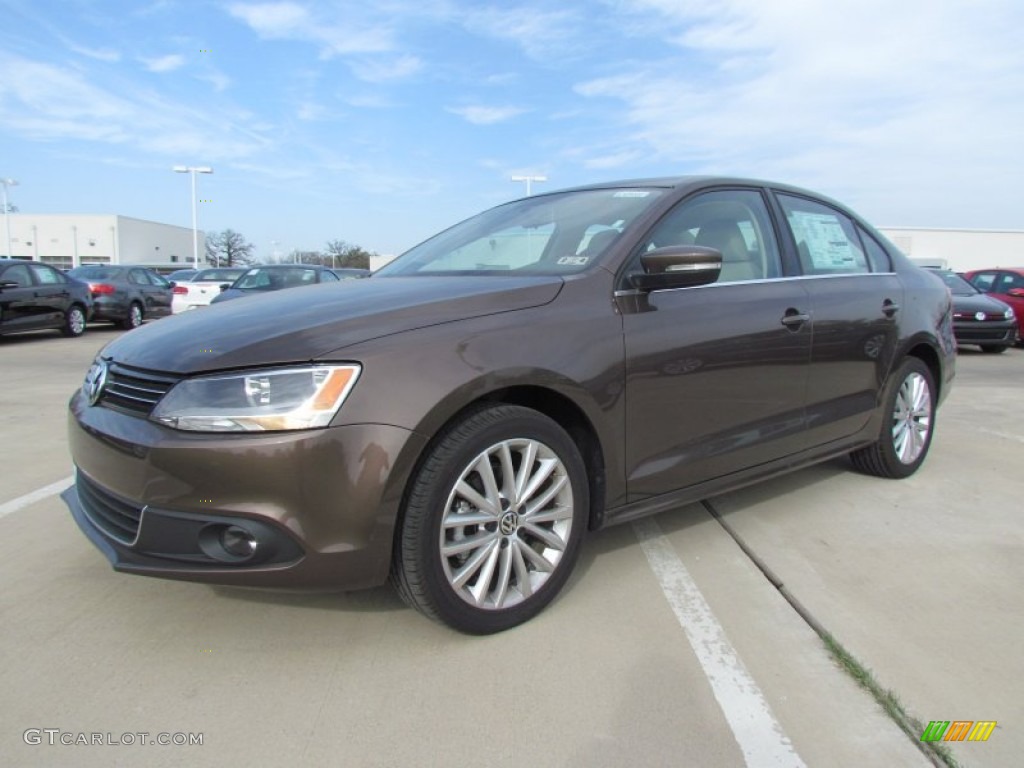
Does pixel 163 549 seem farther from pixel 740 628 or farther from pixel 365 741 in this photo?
pixel 740 628

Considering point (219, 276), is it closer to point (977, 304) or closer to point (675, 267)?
point (977, 304)

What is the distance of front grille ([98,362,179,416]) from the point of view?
2.16 m

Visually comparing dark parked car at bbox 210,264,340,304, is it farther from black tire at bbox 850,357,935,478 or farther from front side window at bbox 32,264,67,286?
black tire at bbox 850,357,935,478

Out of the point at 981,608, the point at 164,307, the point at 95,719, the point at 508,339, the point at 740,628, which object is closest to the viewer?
the point at 95,719

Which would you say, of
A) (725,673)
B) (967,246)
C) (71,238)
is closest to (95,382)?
(725,673)

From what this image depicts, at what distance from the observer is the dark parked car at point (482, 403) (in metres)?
2.03

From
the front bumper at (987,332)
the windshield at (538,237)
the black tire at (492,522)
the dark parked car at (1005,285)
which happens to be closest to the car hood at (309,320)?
the windshield at (538,237)

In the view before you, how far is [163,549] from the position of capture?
2068mm

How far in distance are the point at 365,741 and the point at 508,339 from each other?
126 cm

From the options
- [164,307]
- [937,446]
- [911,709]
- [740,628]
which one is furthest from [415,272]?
[164,307]

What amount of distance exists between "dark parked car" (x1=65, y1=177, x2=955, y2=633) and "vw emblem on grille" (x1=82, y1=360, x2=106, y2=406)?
13 millimetres

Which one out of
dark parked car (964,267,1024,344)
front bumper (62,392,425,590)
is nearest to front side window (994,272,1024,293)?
dark parked car (964,267,1024,344)

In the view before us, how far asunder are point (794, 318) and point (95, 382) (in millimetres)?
2925

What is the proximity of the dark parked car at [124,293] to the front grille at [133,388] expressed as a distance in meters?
14.3
